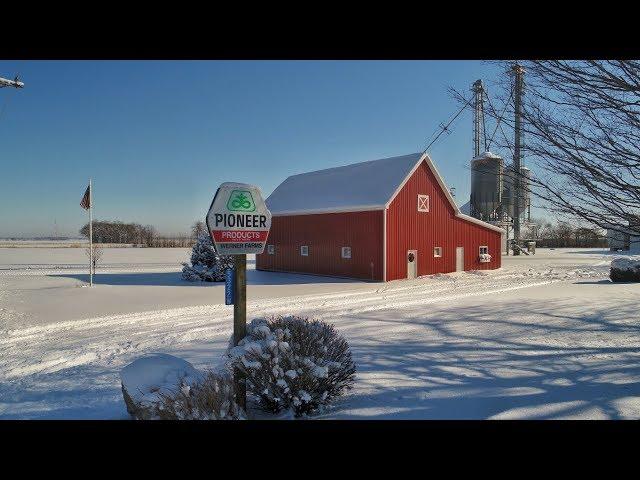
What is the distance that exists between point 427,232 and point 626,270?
33.5 ft

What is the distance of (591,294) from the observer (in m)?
15.6

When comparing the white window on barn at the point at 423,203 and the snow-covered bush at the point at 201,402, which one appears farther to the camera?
the white window on barn at the point at 423,203

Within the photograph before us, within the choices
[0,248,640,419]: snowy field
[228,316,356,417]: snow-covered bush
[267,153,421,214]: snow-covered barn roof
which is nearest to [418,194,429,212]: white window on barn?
[267,153,421,214]: snow-covered barn roof

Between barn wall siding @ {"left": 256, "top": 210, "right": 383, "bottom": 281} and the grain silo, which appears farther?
the grain silo

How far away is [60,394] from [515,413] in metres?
6.10

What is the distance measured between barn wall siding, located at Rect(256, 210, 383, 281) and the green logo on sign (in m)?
17.8

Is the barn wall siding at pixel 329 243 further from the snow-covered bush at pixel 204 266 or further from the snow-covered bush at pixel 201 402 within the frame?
the snow-covered bush at pixel 201 402

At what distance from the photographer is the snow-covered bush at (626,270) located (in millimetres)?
19859

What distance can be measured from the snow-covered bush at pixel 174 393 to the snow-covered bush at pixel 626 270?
22651mm

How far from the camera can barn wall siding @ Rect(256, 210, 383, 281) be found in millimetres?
22500

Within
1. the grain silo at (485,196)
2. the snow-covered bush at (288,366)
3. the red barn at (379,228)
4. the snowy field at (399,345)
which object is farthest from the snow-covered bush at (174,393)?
the grain silo at (485,196)

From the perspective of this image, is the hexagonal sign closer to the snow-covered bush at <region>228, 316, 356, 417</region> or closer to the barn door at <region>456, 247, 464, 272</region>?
the snow-covered bush at <region>228, 316, 356, 417</region>

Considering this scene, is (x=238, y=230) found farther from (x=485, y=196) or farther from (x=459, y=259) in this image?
(x=485, y=196)
